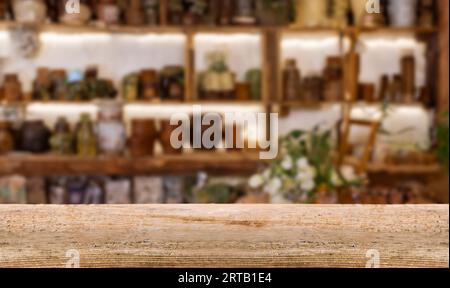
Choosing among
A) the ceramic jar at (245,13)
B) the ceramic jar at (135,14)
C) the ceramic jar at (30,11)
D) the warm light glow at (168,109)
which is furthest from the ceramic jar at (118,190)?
the ceramic jar at (245,13)

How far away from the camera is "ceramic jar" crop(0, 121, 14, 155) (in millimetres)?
4023

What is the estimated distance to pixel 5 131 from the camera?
13.3 ft

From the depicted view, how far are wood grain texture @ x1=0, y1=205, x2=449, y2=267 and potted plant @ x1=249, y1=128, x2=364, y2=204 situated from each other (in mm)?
1584

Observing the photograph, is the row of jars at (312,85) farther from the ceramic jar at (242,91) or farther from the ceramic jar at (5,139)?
the ceramic jar at (5,139)

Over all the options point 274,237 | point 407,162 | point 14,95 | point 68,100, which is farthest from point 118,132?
point 274,237

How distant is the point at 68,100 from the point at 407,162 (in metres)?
2.21

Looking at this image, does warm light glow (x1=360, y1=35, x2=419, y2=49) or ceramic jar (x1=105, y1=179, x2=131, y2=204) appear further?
warm light glow (x1=360, y1=35, x2=419, y2=49)

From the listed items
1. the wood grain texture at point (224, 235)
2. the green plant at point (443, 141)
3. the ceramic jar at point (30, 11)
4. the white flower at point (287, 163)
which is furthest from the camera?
the ceramic jar at point (30, 11)

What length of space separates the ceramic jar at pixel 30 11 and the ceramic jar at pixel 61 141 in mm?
685

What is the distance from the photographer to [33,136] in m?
4.06

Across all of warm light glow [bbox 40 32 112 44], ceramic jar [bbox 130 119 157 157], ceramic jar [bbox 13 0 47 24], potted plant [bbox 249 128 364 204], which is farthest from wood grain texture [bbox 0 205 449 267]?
warm light glow [bbox 40 32 112 44]

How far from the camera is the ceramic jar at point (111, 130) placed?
13.2 feet

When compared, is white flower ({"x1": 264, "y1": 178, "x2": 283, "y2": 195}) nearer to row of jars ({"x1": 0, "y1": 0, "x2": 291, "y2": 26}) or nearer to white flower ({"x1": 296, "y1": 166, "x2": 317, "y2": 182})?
white flower ({"x1": 296, "y1": 166, "x2": 317, "y2": 182})
